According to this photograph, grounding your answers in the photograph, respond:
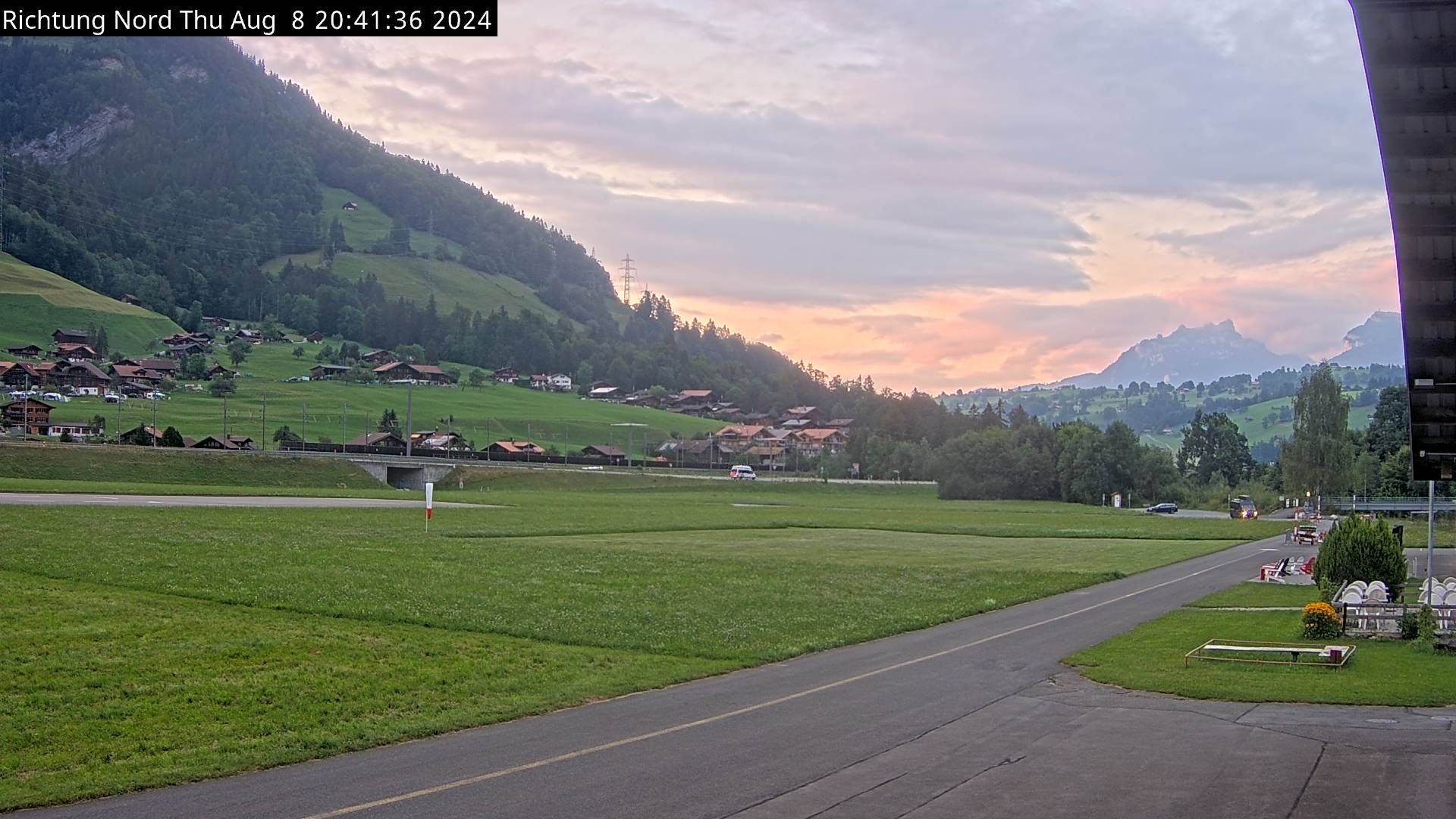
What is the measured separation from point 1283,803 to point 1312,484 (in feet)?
436

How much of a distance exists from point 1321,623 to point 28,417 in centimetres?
13938

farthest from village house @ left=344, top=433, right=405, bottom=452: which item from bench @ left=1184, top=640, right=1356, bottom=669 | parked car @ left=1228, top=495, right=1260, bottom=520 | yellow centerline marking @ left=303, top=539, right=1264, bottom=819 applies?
bench @ left=1184, top=640, right=1356, bottom=669

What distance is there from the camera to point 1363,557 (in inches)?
1256

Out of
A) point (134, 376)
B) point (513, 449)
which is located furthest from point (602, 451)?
point (134, 376)

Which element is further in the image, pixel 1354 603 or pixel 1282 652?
pixel 1354 603

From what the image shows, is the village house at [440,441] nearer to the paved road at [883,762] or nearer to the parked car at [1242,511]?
the parked car at [1242,511]

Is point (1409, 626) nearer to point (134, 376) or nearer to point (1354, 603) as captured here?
point (1354, 603)

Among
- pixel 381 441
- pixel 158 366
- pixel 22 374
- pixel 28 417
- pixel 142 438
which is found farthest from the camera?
pixel 158 366

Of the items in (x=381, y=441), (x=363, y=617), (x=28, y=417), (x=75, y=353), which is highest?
(x=75, y=353)

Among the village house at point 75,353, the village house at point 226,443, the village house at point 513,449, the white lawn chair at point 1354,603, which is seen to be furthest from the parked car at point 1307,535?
the village house at point 75,353

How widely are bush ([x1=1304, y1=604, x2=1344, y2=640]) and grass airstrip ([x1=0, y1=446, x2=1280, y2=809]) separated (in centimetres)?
809

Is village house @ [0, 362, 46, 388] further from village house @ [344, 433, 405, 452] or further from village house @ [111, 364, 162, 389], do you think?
village house @ [344, 433, 405, 452]

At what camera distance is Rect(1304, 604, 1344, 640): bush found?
2583cm

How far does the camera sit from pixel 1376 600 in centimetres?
2648
